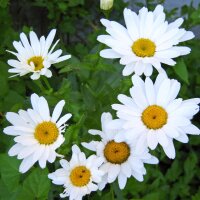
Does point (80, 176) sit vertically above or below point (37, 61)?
below

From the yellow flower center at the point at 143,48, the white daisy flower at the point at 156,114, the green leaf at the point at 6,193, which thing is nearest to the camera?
the white daisy flower at the point at 156,114

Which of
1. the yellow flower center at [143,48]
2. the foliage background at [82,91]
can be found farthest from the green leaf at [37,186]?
the yellow flower center at [143,48]

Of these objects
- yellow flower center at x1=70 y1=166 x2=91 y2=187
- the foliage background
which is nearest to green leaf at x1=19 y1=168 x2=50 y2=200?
the foliage background

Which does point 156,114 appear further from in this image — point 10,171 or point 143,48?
point 10,171

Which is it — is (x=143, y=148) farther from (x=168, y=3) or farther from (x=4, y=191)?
(x=168, y=3)

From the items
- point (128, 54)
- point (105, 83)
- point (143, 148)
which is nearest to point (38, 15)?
point (105, 83)

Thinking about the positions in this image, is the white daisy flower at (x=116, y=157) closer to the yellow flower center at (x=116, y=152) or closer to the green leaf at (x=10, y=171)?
the yellow flower center at (x=116, y=152)

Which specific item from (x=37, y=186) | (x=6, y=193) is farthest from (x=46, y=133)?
(x=6, y=193)
